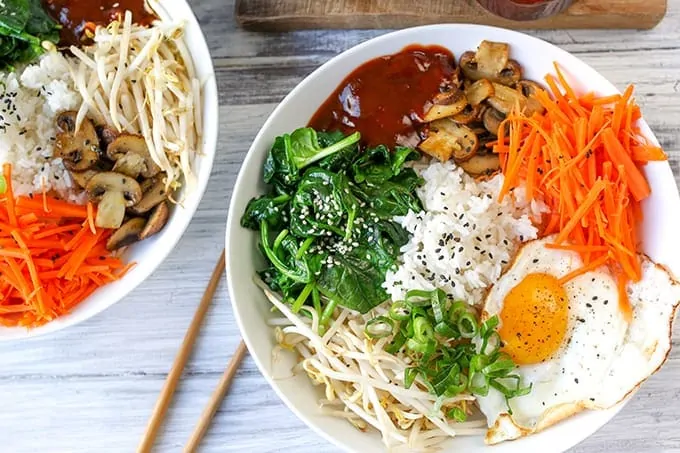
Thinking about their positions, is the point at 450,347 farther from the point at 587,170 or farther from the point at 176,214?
the point at 176,214

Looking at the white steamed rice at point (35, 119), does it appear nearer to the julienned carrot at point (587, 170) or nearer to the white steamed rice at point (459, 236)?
the white steamed rice at point (459, 236)

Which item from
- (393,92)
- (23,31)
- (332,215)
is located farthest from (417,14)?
(23,31)

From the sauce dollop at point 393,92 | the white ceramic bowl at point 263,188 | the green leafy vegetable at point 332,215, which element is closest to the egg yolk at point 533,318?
the white ceramic bowl at point 263,188

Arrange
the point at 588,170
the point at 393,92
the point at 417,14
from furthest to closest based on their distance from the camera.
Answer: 1. the point at 417,14
2. the point at 393,92
3. the point at 588,170

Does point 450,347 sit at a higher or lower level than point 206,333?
higher

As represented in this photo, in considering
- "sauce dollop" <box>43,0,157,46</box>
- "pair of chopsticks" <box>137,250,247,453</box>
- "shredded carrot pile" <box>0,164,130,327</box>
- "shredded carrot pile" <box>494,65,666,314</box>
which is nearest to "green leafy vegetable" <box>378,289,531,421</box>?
"shredded carrot pile" <box>494,65,666,314</box>

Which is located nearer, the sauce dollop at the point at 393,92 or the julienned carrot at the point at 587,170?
the julienned carrot at the point at 587,170
